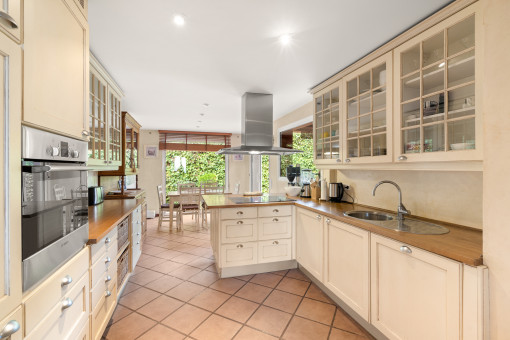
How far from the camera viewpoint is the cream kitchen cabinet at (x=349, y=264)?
1.68 meters

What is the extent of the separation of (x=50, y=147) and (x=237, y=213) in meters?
1.87

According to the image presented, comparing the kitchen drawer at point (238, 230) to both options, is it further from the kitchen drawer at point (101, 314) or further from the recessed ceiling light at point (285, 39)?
the recessed ceiling light at point (285, 39)

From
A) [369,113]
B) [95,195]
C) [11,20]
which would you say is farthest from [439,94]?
[95,195]

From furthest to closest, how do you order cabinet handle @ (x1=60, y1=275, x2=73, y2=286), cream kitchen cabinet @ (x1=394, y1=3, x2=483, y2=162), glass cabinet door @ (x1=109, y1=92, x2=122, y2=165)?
glass cabinet door @ (x1=109, y1=92, x2=122, y2=165) < cream kitchen cabinet @ (x1=394, y1=3, x2=483, y2=162) < cabinet handle @ (x1=60, y1=275, x2=73, y2=286)

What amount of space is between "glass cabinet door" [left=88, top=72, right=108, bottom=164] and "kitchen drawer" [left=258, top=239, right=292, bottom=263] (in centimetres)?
192

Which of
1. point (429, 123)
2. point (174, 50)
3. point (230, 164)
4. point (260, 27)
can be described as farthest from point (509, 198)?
point (230, 164)

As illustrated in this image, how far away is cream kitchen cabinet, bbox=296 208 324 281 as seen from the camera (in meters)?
2.25

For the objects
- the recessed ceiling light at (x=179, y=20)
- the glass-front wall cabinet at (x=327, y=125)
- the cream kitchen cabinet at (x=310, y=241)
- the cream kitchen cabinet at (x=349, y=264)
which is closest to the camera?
the recessed ceiling light at (x=179, y=20)

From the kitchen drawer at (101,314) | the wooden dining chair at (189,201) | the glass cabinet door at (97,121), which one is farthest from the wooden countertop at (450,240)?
the wooden dining chair at (189,201)

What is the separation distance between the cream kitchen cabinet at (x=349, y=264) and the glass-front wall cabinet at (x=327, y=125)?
0.83 metres

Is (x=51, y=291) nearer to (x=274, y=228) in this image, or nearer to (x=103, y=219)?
(x=103, y=219)

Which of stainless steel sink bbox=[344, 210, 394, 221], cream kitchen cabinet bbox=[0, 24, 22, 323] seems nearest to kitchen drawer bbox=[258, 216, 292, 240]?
stainless steel sink bbox=[344, 210, 394, 221]

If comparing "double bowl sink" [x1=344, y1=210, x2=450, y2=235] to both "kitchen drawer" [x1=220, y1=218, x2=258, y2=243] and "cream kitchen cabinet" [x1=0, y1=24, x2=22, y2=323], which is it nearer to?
"kitchen drawer" [x1=220, y1=218, x2=258, y2=243]

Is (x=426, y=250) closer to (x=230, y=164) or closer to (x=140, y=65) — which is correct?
(x=140, y=65)
